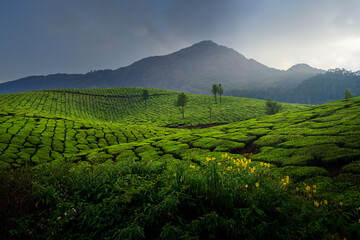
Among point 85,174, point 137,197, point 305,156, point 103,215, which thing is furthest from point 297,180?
point 85,174

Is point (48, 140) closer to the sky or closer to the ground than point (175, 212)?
closer to the ground

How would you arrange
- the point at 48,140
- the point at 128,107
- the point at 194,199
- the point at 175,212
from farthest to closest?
the point at 128,107, the point at 48,140, the point at 194,199, the point at 175,212

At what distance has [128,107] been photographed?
10025 cm

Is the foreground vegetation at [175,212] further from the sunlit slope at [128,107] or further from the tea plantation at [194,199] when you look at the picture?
the sunlit slope at [128,107]

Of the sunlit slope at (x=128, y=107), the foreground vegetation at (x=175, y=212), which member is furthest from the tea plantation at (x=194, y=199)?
the sunlit slope at (x=128, y=107)

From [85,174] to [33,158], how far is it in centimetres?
2093

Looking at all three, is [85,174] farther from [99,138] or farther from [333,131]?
[99,138]

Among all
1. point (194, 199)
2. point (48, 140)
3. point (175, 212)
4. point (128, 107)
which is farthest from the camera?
point (128, 107)

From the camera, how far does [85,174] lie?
666 centimetres

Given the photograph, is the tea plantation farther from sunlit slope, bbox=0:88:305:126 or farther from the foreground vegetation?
sunlit slope, bbox=0:88:305:126

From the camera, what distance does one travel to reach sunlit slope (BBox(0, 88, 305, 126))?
68.8 meters

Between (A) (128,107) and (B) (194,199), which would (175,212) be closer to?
(B) (194,199)

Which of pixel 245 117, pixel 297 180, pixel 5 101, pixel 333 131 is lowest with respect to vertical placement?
pixel 245 117

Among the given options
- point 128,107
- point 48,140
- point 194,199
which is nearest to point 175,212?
point 194,199
